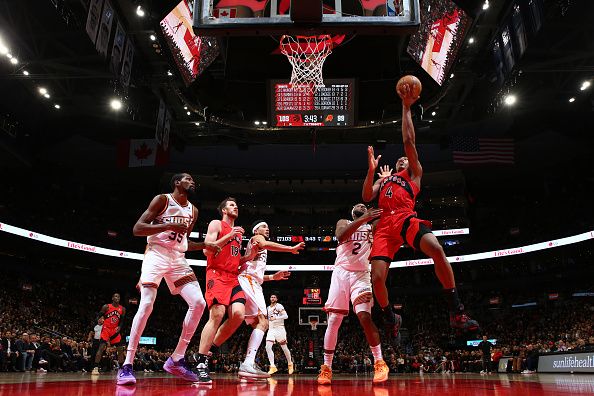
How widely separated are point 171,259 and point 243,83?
47.0 feet

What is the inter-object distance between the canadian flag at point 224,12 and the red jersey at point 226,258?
8.53ft

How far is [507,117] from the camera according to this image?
81.8 ft

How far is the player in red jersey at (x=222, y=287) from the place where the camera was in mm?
6160

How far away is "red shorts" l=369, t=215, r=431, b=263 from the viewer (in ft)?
17.6

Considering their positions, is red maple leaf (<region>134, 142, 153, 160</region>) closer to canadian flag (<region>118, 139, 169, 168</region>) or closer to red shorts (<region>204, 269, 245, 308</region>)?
canadian flag (<region>118, 139, 169, 168</region>)

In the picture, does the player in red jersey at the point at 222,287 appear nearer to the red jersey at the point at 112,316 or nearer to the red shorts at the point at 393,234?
the red shorts at the point at 393,234

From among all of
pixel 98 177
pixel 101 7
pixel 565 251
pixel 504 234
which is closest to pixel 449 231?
pixel 504 234

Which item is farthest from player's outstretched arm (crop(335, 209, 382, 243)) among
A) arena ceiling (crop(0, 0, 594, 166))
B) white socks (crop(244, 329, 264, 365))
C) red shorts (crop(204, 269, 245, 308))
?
arena ceiling (crop(0, 0, 594, 166))

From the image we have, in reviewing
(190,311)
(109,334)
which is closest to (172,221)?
(190,311)

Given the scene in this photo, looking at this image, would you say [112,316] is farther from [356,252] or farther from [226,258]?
[356,252]

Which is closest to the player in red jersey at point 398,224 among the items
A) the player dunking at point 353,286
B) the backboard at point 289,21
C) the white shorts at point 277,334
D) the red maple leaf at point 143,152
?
the player dunking at point 353,286

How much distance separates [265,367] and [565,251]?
1758 cm

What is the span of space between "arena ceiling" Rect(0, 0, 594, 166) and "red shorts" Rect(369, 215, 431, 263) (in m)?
9.26

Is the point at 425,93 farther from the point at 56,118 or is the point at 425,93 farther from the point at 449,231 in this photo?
the point at 56,118
